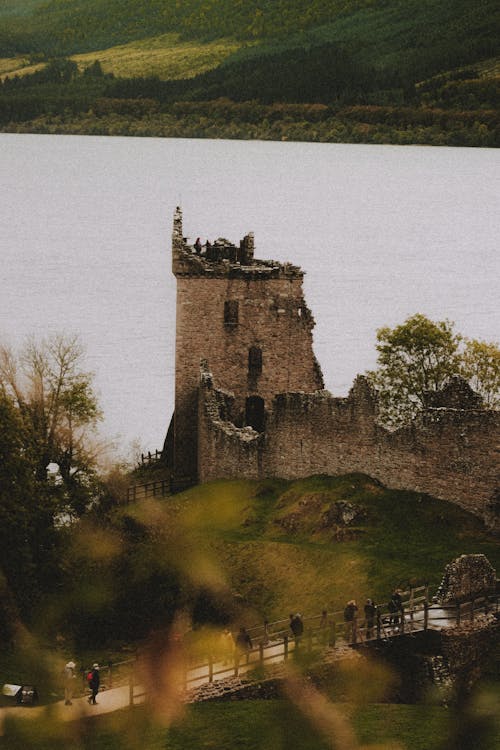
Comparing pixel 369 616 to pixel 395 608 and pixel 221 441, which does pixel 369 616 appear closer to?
pixel 395 608

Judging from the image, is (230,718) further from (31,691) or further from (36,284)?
(36,284)

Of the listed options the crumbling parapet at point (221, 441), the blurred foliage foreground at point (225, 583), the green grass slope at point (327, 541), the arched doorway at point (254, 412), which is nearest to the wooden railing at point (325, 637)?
the blurred foliage foreground at point (225, 583)

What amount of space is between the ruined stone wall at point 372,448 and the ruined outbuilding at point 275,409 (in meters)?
0.03

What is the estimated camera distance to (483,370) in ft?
197

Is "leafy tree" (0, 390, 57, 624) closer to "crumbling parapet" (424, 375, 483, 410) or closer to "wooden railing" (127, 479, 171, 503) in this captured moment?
"wooden railing" (127, 479, 171, 503)

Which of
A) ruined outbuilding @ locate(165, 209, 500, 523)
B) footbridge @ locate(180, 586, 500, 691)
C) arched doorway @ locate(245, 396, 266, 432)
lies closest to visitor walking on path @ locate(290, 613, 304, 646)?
footbridge @ locate(180, 586, 500, 691)

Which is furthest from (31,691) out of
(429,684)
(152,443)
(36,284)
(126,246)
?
(126,246)

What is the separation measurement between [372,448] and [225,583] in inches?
280

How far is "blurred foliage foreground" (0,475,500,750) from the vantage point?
1463 inches

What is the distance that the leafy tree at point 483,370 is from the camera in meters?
59.4

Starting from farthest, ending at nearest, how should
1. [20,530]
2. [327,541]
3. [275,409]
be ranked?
[275,409]
[327,541]
[20,530]

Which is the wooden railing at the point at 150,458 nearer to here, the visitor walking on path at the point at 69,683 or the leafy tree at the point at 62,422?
the leafy tree at the point at 62,422

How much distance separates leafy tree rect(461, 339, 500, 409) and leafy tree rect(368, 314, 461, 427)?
48 cm

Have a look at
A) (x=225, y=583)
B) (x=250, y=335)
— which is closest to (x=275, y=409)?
(x=250, y=335)
